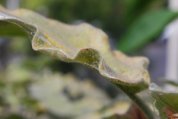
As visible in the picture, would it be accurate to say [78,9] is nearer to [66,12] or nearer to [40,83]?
[66,12]

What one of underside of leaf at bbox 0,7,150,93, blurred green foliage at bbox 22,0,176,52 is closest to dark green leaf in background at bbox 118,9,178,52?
blurred green foliage at bbox 22,0,176,52

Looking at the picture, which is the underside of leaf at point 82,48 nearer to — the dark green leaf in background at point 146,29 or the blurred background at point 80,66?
the blurred background at point 80,66

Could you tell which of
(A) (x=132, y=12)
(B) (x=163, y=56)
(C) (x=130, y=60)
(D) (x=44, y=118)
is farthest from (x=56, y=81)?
(B) (x=163, y=56)

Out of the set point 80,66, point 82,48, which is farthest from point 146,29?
point 82,48

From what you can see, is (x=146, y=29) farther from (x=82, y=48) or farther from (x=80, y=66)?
(x=82, y=48)

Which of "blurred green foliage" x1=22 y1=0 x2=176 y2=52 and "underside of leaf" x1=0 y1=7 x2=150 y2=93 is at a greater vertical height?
"blurred green foliage" x1=22 y1=0 x2=176 y2=52

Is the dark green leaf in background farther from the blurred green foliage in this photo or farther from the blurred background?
the blurred green foliage

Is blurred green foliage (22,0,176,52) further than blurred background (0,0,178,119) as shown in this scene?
Yes
